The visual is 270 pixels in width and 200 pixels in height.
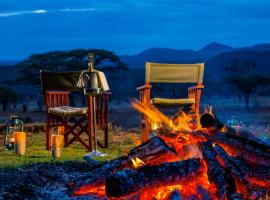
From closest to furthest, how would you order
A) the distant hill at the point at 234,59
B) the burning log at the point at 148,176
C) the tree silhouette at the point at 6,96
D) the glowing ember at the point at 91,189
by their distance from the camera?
the burning log at the point at 148,176, the glowing ember at the point at 91,189, the tree silhouette at the point at 6,96, the distant hill at the point at 234,59

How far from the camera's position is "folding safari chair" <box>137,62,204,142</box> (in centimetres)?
702

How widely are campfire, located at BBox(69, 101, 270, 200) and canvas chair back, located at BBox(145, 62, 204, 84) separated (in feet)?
9.20

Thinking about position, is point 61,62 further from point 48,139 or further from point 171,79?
point 171,79

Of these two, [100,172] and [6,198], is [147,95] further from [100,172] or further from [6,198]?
[6,198]

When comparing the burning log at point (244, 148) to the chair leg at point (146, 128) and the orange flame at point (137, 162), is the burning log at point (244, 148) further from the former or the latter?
the chair leg at point (146, 128)

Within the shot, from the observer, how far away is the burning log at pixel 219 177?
145 inches

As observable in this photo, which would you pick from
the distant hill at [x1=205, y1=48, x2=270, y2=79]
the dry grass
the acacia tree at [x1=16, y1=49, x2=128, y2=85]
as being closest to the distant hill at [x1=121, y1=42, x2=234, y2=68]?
the distant hill at [x1=205, y1=48, x2=270, y2=79]

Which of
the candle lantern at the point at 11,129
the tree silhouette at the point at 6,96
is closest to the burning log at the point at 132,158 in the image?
the candle lantern at the point at 11,129

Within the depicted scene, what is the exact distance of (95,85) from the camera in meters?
6.75

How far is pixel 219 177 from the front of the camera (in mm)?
3711

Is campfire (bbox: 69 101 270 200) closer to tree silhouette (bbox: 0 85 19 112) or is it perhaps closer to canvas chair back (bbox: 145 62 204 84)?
canvas chair back (bbox: 145 62 204 84)

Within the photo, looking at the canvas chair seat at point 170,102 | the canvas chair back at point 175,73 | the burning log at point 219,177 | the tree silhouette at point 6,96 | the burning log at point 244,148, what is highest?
the canvas chair back at point 175,73

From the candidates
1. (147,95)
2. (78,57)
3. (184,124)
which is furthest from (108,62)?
(184,124)

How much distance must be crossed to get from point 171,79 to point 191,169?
3.76 metres
